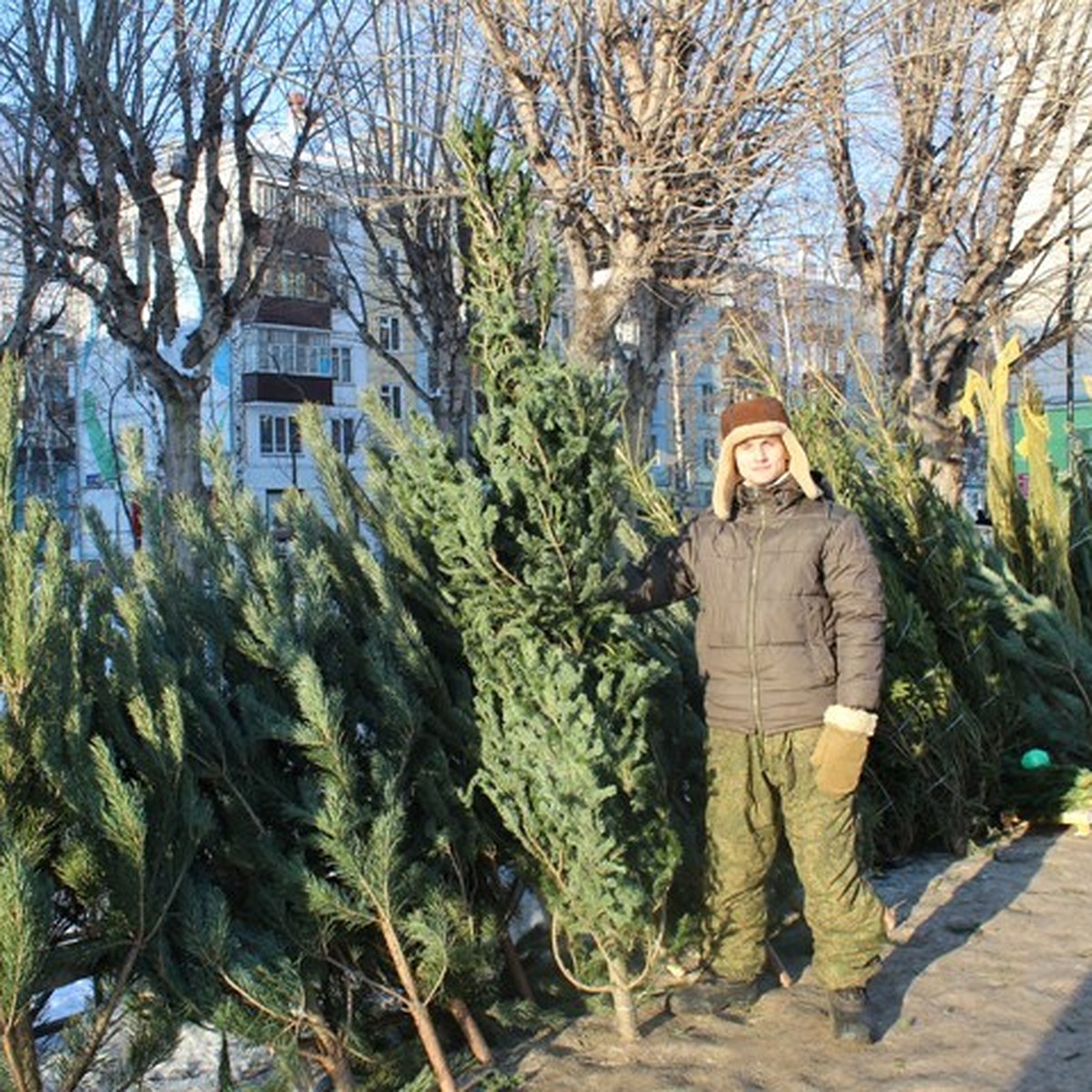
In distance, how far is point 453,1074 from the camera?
10.5 feet

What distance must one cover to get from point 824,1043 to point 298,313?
1581 inches

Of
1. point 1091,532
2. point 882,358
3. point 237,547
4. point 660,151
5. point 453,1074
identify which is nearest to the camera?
point 453,1074

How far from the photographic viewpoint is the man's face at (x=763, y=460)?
142 inches

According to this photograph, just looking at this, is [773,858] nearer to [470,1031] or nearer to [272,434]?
[470,1031]

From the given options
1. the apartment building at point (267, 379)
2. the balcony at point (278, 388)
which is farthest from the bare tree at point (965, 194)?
the balcony at point (278, 388)

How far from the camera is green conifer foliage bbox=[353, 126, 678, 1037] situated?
3125 millimetres

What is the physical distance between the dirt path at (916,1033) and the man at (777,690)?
0.43ft

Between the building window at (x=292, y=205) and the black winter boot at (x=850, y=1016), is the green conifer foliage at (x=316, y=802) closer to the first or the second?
the black winter boot at (x=850, y=1016)

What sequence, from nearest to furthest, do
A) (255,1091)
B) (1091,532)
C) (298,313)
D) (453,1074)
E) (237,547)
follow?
(255,1091), (453,1074), (237,547), (1091,532), (298,313)

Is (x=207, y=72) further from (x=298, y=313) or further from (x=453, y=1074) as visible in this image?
(x=298, y=313)

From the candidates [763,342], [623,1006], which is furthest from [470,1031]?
[763,342]

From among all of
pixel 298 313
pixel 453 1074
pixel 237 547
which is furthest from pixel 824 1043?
pixel 298 313

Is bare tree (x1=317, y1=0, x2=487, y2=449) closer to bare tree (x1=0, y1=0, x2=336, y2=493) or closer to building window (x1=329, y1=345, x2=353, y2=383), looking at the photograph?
bare tree (x1=0, y1=0, x2=336, y2=493)

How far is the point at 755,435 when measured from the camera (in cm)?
357
